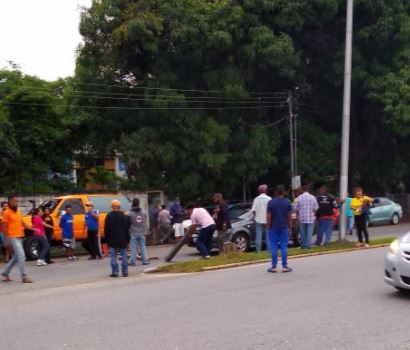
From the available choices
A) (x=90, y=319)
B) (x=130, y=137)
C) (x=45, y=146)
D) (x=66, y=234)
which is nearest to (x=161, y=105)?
(x=130, y=137)

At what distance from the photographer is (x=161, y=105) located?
83.5 ft

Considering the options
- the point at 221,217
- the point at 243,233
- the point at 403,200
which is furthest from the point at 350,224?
the point at 403,200

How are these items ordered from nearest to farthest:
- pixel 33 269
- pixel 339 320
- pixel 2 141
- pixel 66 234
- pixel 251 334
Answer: pixel 251 334 → pixel 339 320 → pixel 33 269 → pixel 66 234 → pixel 2 141

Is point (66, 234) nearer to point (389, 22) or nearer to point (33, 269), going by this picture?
point (33, 269)

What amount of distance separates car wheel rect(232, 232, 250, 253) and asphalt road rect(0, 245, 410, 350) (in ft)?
18.4

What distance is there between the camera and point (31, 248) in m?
18.8

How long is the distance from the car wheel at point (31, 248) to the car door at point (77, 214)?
150cm

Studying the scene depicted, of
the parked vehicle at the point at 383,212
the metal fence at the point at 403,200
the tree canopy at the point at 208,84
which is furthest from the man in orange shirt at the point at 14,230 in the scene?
the metal fence at the point at 403,200

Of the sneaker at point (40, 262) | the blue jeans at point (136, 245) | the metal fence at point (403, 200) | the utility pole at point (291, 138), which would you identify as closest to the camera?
the blue jeans at point (136, 245)

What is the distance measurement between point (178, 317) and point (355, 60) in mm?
23106

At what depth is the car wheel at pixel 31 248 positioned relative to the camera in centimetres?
1872

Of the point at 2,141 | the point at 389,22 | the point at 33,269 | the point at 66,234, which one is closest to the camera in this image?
the point at 33,269

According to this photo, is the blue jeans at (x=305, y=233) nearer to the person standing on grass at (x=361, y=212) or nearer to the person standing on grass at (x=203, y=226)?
the person standing on grass at (x=361, y=212)

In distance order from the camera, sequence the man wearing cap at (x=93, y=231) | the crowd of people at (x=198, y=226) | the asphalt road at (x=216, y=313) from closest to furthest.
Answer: the asphalt road at (x=216, y=313), the crowd of people at (x=198, y=226), the man wearing cap at (x=93, y=231)
